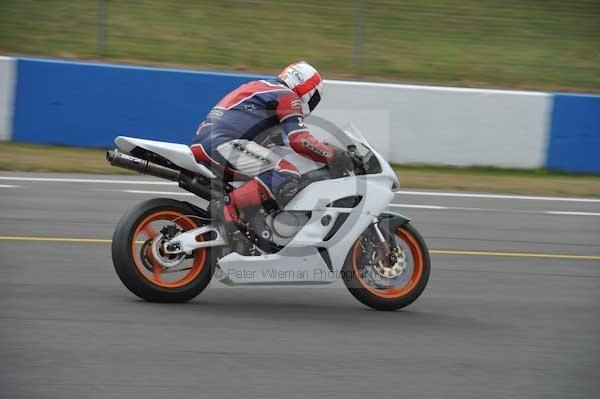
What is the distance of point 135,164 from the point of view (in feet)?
21.9

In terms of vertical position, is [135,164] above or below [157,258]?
above

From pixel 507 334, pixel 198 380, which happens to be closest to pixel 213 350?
pixel 198 380

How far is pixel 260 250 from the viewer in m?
6.83

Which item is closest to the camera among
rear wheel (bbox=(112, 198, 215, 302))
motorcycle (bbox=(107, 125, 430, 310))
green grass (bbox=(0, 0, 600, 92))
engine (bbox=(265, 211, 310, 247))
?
rear wheel (bbox=(112, 198, 215, 302))

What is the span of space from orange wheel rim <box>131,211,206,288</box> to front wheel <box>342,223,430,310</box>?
99 cm

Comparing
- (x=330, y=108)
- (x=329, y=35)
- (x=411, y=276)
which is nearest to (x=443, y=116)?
(x=330, y=108)

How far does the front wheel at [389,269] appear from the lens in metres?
6.95

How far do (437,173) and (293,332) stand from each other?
7.96 m

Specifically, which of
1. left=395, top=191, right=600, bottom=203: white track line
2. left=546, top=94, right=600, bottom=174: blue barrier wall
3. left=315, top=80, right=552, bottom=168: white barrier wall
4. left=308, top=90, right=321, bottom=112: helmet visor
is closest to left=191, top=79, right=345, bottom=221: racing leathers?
left=308, top=90, right=321, bottom=112: helmet visor

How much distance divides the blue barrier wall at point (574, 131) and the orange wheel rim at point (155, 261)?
28.2 feet

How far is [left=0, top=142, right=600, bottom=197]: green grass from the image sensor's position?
12.8 m

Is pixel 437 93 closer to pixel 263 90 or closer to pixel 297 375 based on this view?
pixel 263 90

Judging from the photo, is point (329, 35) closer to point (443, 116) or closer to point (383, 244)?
point (443, 116)

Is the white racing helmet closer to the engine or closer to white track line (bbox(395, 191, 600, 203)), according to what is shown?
the engine
